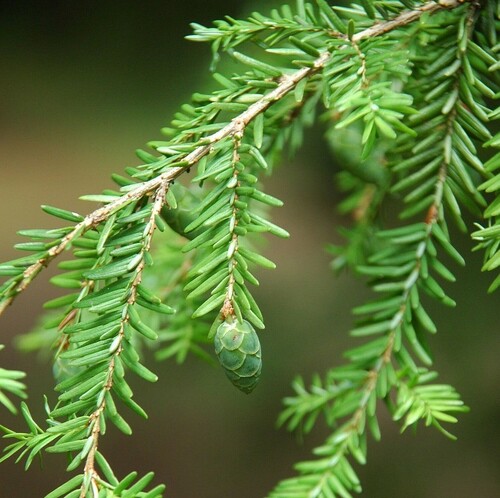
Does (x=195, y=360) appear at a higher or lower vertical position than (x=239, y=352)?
lower

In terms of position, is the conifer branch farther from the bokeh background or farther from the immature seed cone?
the bokeh background

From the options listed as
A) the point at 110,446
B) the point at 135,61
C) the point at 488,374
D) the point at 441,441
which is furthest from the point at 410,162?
the point at 110,446

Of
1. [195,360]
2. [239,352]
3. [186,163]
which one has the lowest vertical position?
[195,360]

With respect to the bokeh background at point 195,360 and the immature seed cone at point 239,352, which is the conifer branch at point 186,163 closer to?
the immature seed cone at point 239,352

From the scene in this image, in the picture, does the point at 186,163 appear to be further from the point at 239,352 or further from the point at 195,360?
the point at 195,360

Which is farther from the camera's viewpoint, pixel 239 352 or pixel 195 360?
pixel 195 360

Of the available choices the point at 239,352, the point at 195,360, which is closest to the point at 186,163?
the point at 239,352

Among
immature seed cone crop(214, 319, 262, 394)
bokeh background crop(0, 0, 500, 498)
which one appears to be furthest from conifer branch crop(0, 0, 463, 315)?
bokeh background crop(0, 0, 500, 498)
